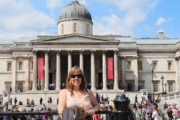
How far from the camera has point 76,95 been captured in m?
5.61

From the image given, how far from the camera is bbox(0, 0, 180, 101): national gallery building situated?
54.3 meters

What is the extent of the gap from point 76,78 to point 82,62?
48.7 m

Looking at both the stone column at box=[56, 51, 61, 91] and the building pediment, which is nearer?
the stone column at box=[56, 51, 61, 91]

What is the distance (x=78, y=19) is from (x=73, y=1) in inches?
231

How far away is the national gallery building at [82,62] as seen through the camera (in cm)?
5431

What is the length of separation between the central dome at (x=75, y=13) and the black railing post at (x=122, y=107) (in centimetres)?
5710

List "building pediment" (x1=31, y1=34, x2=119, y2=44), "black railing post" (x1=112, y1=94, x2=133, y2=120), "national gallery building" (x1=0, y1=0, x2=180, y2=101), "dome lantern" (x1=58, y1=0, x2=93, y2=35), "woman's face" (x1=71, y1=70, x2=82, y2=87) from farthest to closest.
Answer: "dome lantern" (x1=58, y1=0, x2=93, y2=35), "building pediment" (x1=31, y1=34, x2=119, y2=44), "national gallery building" (x1=0, y1=0, x2=180, y2=101), "woman's face" (x1=71, y1=70, x2=82, y2=87), "black railing post" (x1=112, y1=94, x2=133, y2=120)

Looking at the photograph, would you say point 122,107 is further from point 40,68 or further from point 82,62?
point 40,68

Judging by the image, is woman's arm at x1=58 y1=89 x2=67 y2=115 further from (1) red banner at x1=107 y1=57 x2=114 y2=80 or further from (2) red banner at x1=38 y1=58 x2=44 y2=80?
(1) red banner at x1=107 y1=57 x2=114 y2=80

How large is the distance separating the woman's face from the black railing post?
76 centimetres

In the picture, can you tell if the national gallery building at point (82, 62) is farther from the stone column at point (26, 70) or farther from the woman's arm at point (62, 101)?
the woman's arm at point (62, 101)

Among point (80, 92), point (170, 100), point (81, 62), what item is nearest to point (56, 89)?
point (81, 62)

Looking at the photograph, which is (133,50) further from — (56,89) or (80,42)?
(56,89)

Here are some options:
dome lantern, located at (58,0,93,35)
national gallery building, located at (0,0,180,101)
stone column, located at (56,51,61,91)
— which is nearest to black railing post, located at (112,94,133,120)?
national gallery building, located at (0,0,180,101)
